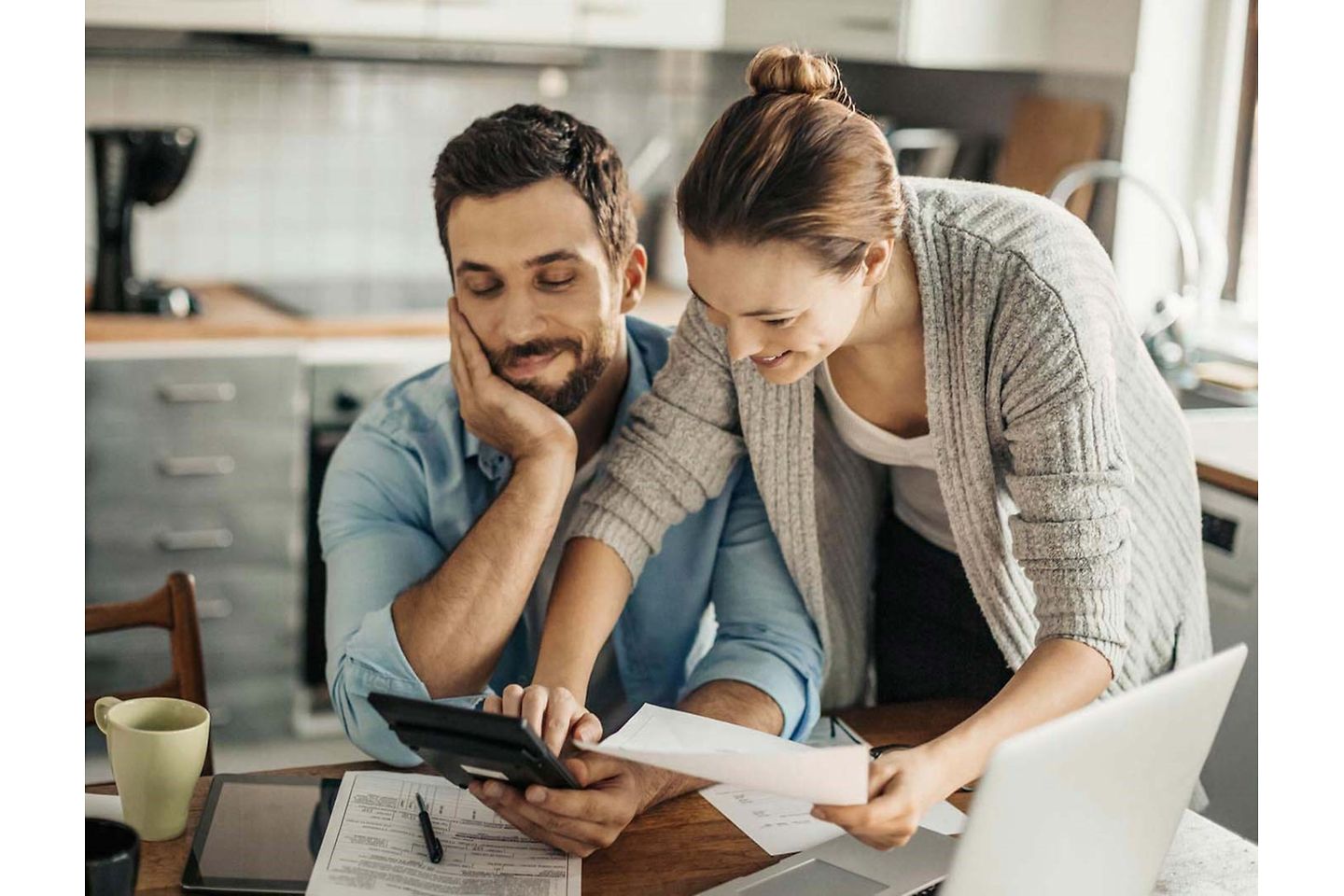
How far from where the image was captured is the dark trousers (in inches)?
68.4

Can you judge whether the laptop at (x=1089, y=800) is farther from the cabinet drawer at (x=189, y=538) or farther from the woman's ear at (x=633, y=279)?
the cabinet drawer at (x=189, y=538)

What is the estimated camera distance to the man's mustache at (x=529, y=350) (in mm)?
1554

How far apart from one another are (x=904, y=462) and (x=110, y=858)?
907 mm

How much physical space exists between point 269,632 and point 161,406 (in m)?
0.51

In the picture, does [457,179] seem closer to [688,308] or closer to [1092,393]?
[688,308]

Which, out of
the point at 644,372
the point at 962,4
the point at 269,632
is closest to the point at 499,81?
the point at 962,4

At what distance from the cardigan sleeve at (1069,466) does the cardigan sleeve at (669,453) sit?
1.06 ft

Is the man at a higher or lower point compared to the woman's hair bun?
lower

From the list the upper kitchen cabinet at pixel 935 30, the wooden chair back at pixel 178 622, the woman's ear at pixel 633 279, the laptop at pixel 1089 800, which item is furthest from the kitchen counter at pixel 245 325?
the laptop at pixel 1089 800

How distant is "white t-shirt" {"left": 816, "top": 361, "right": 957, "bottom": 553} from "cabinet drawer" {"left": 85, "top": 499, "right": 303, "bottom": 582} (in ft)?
5.06

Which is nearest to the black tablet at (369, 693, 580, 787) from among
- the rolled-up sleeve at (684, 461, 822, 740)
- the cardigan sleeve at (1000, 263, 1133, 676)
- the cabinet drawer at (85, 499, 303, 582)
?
the rolled-up sleeve at (684, 461, 822, 740)

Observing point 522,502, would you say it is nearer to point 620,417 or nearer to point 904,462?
point 620,417

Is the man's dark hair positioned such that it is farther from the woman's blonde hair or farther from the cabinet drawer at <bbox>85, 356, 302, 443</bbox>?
the cabinet drawer at <bbox>85, 356, 302, 443</bbox>
